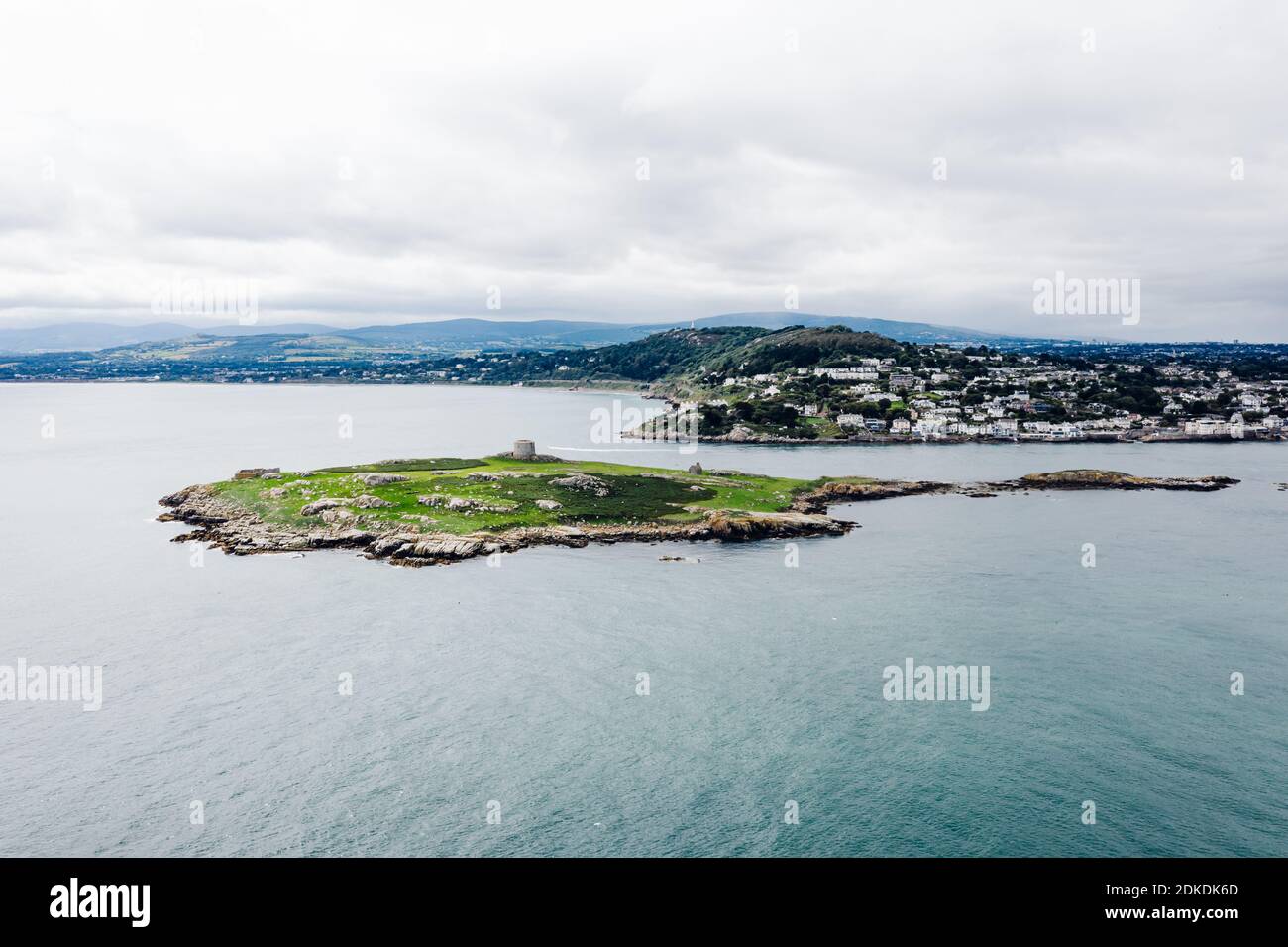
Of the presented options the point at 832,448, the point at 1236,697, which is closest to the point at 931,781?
the point at 1236,697


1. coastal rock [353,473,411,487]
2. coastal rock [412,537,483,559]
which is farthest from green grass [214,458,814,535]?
A: coastal rock [412,537,483,559]

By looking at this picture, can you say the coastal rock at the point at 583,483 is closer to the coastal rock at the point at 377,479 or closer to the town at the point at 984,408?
the coastal rock at the point at 377,479

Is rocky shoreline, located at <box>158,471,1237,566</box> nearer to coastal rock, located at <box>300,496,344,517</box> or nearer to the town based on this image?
coastal rock, located at <box>300,496,344,517</box>

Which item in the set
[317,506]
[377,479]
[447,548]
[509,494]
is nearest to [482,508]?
[509,494]

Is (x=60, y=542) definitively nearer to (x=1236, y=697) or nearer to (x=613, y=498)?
(x=613, y=498)

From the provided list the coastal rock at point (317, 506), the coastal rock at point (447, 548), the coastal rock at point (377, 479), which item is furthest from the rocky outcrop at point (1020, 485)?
the coastal rock at point (317, 506)

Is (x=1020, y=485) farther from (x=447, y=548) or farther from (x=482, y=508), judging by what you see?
(x=447, y=548)

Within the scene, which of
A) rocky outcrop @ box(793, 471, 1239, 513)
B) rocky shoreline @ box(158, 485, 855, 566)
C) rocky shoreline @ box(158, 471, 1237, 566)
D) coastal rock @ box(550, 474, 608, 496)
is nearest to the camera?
rocky shoreline @ box(158, 485, 855, 566)
